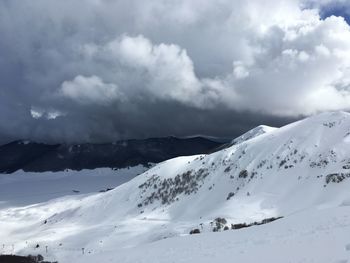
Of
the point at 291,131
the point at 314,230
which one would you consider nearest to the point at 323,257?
the point at 314,230

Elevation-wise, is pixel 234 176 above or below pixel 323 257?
above

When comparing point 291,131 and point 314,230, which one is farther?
point 291,131

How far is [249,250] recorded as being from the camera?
109 ft

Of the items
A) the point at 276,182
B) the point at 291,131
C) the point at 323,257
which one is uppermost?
the point at 291,131

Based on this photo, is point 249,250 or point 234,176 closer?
point 249,250

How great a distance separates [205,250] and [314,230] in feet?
32.0

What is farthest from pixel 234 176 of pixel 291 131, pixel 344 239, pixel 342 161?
pixel 344 239

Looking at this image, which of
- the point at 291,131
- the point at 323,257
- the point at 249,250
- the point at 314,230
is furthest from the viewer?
the point at 291,131

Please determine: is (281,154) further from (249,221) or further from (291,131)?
(249,221)

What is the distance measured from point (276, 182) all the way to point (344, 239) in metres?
123

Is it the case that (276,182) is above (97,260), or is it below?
above

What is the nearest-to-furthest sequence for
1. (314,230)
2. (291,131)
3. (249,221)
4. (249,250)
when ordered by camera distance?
(249,250) → (314,230) → (249,221) → (291,131)

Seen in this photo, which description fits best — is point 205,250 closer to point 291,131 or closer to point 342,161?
point 342,161

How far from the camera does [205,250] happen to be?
1501 inches
